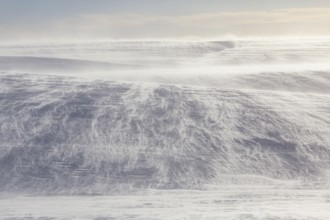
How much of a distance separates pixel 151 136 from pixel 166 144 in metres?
1.15

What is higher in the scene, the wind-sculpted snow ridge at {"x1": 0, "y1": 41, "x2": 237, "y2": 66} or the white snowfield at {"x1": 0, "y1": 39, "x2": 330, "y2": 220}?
the wind-sculpted snow ridge at {"x1": 0, "y1": 41, "x2": 237, "y2": 66}

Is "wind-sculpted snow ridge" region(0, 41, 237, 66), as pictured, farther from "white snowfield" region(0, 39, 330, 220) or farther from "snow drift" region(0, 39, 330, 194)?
"snow drift" region(0, 39, 330, 194)

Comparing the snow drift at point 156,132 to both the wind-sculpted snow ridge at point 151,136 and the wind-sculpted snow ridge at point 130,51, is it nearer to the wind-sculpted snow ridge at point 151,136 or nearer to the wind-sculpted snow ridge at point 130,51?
the wind-sculpted snow ridge at point 151,136

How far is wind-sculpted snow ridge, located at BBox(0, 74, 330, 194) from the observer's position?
2677 cm

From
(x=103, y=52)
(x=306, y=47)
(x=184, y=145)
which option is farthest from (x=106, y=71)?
(x=306, y=47)

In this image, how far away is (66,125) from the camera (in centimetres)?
3125

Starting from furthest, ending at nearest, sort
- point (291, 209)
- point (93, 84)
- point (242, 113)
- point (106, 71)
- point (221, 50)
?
1. point (221, 50)
2. point (106, 71)
3. point (93, 84)
4. point (242, 113)
5. point (291, 209)

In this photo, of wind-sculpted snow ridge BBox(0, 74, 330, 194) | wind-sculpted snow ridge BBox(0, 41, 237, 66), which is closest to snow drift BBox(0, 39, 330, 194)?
wind-sculpted snow ridge BBox(0, 74, 330, 194)

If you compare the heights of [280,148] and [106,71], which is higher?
[106,71]

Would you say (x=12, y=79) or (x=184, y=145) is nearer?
(x=184, y=145)

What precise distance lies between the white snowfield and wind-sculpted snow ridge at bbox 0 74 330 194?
0.20 feet

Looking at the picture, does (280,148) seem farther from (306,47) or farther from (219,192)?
(306,47)

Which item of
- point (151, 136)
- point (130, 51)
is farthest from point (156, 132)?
point (130, 51)

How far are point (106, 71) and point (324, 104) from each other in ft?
58.8
